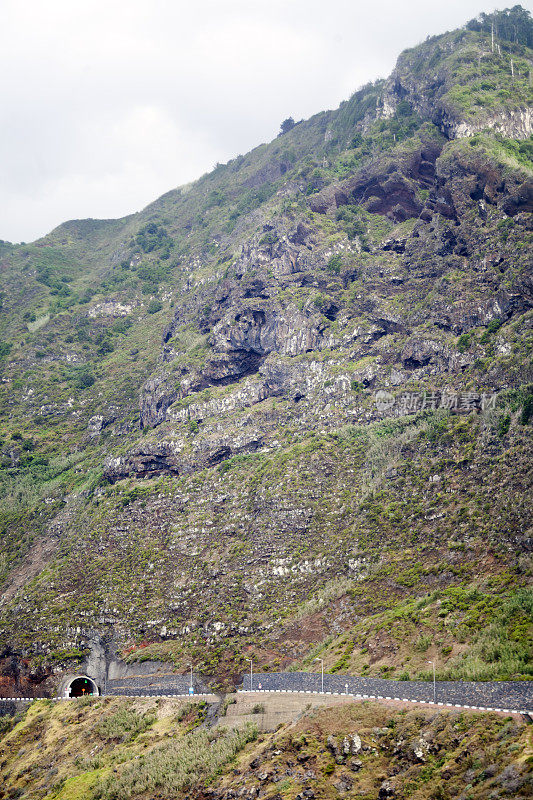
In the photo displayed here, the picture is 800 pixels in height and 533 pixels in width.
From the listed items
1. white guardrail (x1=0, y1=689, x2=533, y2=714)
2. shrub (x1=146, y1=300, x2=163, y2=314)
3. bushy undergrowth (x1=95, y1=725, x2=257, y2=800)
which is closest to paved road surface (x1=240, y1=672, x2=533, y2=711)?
white guardrail (x1=0, y1=689, x2=533, y2=714)

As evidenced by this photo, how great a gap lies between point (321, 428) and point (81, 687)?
41018 mm

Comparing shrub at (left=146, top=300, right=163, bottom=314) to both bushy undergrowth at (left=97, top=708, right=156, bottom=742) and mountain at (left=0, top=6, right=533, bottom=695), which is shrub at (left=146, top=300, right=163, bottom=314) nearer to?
mountain at (left=0, top=6, right=533, bottom=695)

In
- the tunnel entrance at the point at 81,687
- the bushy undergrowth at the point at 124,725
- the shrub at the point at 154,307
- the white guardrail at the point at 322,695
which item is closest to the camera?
the white guardrail at the point at 322,695

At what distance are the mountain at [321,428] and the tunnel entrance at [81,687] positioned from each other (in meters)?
1.72

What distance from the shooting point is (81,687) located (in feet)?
245

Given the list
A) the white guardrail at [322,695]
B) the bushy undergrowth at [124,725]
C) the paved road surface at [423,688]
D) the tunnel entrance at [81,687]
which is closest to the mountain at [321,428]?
the tunnel entrance at [81,687]

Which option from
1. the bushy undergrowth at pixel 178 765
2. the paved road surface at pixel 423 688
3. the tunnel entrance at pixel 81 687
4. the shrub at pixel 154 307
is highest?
the shrub at pixel 154 307

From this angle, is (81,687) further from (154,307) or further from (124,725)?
(154,307)

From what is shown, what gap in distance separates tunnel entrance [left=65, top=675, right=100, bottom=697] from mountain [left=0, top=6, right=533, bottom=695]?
1717 mm

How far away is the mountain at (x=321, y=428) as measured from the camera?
6272 centimetres

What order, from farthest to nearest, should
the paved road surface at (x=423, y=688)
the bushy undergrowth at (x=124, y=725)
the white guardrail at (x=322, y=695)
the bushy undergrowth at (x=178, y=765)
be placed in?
1. the bushy undergrowth at (x=124, y=725)
2. the bushy undergrowth at (x=178, y=765)
3. the white guardrail at (x=322, y=695)
4. the paved road surface at (x=423, y=688)

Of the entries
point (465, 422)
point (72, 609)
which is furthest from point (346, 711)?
point (72, 609)

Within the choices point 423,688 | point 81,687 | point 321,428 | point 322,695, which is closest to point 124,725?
point 81,687

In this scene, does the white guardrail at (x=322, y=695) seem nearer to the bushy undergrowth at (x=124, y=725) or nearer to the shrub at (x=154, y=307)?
the bushy undergrowth at (x=124, y=725)
